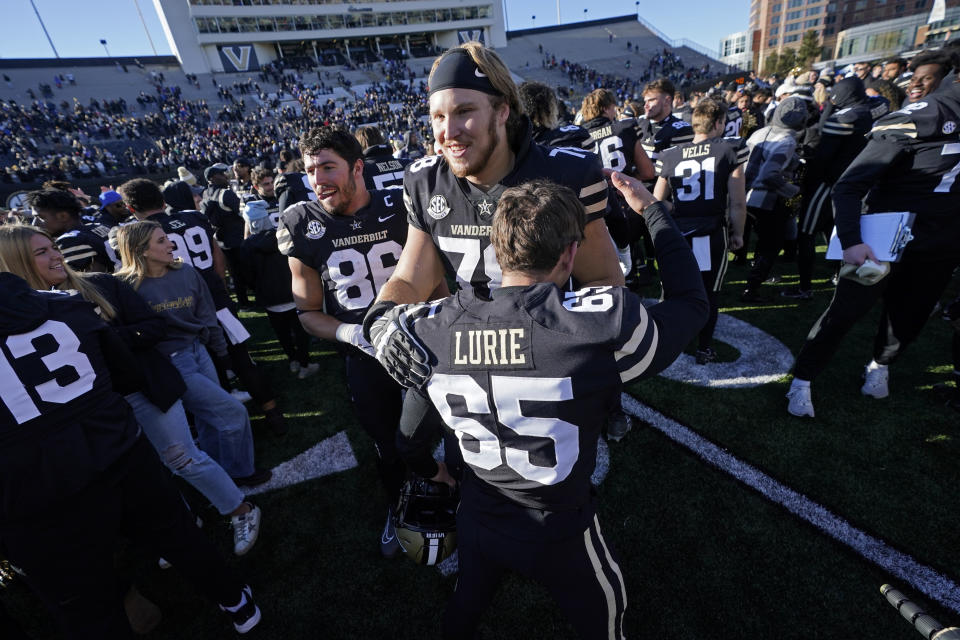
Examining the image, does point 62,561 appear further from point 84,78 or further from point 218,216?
point 84,78

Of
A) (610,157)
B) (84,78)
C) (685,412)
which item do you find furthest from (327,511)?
(84,78)

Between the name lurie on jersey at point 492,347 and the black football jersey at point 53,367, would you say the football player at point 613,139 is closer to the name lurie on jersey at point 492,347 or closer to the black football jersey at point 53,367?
the name lurie on jersey at point 492,347

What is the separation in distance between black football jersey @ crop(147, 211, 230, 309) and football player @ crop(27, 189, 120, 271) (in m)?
0.55

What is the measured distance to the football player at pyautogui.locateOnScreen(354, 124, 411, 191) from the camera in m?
5.46

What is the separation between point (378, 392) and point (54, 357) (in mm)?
1559

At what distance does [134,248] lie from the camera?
133 inches

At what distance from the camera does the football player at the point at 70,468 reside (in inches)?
77.6

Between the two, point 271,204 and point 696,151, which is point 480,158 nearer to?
point 696,151

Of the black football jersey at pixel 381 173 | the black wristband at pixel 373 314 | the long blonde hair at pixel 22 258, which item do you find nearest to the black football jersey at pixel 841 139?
the black football jersey at pixel 381 173

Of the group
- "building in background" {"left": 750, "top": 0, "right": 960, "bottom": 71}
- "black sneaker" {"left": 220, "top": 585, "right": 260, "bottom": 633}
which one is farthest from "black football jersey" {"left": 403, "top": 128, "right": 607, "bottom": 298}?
"building in background" {"left": 750, "top": 0, "right": 960, "bottom": 71}

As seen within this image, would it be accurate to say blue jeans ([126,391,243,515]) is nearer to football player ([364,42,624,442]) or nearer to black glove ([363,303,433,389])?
football player ([364,42,624,442])

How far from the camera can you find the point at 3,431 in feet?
6.41

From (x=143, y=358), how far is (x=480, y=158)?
8.29 feet

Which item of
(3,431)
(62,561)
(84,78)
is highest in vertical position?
(84,78)
